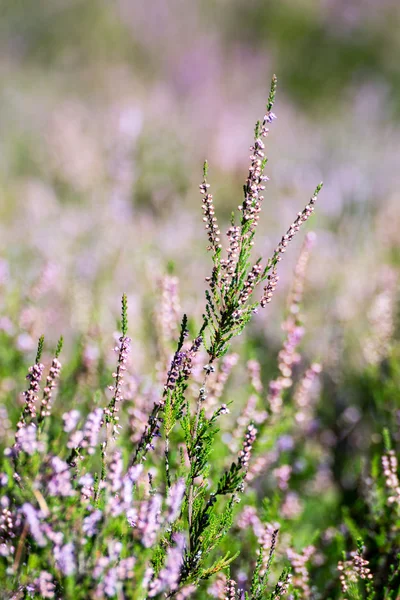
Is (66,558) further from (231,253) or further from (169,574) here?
(231,253)

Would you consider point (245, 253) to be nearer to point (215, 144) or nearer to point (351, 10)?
point (215, 144)

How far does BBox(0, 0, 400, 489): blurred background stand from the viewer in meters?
4.80

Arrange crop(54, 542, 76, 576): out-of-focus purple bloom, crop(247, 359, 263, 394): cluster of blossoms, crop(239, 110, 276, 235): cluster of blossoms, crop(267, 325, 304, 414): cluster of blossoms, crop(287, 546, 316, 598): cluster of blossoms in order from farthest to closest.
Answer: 1. crop(247, 359, 263, 394): cluster of blossoms
2. crop(267, 325, 304, 414): cluster of blossoms
3. crop(287, 546, 316, 598): cluster of blossoms
4. crop(239, 110, 276, 235): cluster of blossoms
5. crop(54, 542, 76, 576): out-of-focus purple bloom

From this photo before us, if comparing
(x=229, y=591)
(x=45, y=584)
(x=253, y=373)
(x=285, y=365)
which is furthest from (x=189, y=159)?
(x=45, y=584)

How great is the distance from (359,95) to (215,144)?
320 inches

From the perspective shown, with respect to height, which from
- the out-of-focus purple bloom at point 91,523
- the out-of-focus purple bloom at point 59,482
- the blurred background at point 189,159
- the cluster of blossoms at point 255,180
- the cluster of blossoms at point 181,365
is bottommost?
the out-of-focus purple bloom at point 91,523

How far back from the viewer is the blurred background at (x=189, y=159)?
480 cm

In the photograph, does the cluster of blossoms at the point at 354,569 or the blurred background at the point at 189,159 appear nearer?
the cluster of blossoms at the point at 354,569

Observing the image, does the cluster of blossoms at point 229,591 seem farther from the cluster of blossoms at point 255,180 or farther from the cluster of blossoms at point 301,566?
the cluster of blossoms at point 255,180

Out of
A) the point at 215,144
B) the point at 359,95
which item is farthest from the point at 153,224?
the point at 359,95

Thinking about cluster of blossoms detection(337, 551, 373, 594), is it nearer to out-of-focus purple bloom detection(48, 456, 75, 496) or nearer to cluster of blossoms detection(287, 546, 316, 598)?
cluster of blossoms detection(287, 546, 316, 598)

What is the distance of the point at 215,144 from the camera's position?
38.4 ft

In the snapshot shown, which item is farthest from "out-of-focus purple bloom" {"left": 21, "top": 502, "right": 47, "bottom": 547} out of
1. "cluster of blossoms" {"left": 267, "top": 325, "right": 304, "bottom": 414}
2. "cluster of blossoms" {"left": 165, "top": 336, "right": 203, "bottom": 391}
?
"cluster of blossoms" {"left": 267, "top": 325, "right": 304, "bottom": 414}

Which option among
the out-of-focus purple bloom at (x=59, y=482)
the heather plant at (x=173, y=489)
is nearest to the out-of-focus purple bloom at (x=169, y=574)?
the heather plant at (x=173, y=489)
